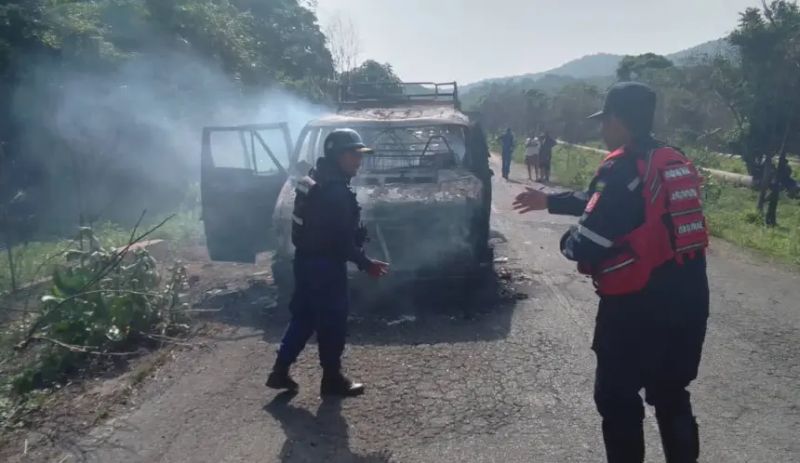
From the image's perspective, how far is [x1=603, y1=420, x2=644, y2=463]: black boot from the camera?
10.5ft

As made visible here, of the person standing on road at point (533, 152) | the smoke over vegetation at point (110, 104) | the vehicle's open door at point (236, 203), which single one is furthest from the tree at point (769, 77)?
the smoke over vegetation at point (110, 104)

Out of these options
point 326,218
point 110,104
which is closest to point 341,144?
point 326,218

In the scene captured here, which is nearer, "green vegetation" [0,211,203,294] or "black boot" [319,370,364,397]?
"black boot" [319,370,364,397]

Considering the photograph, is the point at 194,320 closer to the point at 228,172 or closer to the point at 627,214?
the point at 228,172

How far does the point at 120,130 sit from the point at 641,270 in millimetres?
12160

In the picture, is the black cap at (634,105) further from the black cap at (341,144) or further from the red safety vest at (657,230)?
the black cap at (341,144)

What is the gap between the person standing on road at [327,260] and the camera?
184 inches

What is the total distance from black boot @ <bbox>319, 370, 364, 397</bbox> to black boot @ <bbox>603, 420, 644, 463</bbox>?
6.49ft

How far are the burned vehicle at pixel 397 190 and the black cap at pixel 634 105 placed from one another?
371cm

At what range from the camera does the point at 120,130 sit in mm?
13484

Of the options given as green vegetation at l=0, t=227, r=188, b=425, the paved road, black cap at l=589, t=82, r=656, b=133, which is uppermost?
black cap at l=589, t=82, r=656, b=133

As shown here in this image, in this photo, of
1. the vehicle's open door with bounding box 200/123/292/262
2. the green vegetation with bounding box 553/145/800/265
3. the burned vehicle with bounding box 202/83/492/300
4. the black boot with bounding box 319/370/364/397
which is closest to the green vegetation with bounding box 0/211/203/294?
the vehicle's open door with bounding box 200/123/292/262

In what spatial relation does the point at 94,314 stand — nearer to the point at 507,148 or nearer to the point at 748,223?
the point at 748,223

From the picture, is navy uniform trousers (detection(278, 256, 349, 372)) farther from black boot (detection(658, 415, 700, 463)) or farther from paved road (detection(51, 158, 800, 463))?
black boot (detection(658, 415, 700, 463))
